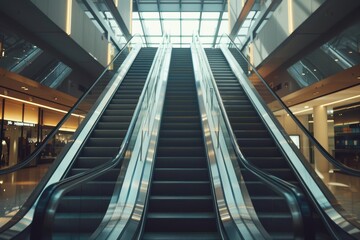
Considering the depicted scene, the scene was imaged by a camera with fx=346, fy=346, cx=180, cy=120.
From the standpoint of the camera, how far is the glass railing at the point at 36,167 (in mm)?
5219

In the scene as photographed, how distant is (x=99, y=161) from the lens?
6195mm

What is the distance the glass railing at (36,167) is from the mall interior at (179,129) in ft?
0.15

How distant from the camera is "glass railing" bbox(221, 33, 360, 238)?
15.2ft

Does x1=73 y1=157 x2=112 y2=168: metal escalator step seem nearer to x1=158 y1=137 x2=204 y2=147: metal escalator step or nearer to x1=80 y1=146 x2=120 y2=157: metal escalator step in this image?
x1=80 y1=146 x2=120 y2=157: metal escalator step

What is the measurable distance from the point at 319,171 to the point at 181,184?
228 cm

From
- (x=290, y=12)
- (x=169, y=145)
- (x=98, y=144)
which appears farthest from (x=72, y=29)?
(x=290, y=12)

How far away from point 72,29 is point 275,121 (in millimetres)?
6649

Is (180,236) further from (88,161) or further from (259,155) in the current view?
(259,155)

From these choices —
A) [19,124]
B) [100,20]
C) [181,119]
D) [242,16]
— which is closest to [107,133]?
[181,119]

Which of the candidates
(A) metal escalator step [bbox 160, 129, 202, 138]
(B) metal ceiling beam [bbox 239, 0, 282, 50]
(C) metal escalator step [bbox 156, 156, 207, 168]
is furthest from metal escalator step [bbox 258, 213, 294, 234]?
(B) metal ceiling beam [bbox 239, 0, 282, 50]

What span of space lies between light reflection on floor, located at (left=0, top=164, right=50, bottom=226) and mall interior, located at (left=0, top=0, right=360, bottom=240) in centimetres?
7

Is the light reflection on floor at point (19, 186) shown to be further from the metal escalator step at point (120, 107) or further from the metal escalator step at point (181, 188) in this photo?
the metal escalator step at point (120, 107)

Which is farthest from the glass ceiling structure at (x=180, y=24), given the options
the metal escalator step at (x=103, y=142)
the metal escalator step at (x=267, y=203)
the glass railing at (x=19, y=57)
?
the metal escalator step at (x=267, y=203)

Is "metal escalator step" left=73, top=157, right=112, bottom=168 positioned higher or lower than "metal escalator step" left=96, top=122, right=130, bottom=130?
lower
